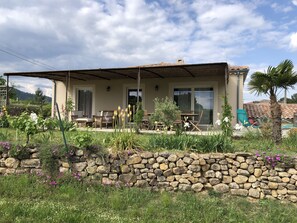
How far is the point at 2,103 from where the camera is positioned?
12625mm

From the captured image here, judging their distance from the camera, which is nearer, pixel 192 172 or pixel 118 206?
pixel 118 206

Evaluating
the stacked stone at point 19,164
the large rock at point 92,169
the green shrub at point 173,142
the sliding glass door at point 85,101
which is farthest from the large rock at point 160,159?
the sliding glass door at point 85,101

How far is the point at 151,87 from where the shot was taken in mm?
12773

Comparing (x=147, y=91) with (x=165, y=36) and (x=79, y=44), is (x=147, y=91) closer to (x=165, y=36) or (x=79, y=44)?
(x=165, y=36)

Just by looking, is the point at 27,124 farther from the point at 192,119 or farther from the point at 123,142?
the point at 192,119

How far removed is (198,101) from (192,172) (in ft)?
25.4

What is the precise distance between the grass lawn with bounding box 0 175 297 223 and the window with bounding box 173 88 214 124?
7.68m

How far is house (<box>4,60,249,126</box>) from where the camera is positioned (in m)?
11.0

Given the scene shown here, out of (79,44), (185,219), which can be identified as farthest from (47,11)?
(185,219)

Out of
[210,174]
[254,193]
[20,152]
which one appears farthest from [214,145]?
[20,152]

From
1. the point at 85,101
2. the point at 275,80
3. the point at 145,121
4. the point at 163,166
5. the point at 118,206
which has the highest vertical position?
the point at 275,80

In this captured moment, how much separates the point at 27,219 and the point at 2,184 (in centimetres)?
167

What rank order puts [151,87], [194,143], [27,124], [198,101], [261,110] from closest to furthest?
[194,143]
[27,124]
[198,101]
[151,87]
[261,110]

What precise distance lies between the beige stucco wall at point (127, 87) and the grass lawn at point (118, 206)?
7.79m
